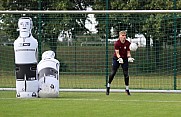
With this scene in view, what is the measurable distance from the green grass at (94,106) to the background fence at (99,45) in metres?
3.41

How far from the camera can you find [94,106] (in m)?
13.7

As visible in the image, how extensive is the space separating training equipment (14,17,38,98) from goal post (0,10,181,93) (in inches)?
158

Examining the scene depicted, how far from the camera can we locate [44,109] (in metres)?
13.0

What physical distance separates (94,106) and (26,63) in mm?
2911

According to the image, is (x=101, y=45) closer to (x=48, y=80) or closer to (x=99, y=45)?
(x=99, y=45)

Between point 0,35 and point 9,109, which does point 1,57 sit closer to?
point 0,35

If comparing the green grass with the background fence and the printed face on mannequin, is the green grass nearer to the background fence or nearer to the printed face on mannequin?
the printed face on mannequin

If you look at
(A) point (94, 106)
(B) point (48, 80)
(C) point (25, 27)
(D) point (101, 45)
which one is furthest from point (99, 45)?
(A) point (94, 106)

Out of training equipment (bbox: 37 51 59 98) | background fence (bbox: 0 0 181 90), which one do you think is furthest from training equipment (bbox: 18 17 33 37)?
background fence (bbox: 0 0 181 90)

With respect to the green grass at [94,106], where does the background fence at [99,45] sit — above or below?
above

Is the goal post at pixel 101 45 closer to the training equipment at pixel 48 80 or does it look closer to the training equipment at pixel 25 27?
the training equipment at pixel 48 80

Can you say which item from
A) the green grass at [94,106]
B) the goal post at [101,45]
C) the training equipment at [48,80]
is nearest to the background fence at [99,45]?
the goal post at [101,45]

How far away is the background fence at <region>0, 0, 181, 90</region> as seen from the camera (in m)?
20.4

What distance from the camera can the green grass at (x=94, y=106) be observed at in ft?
39.9
